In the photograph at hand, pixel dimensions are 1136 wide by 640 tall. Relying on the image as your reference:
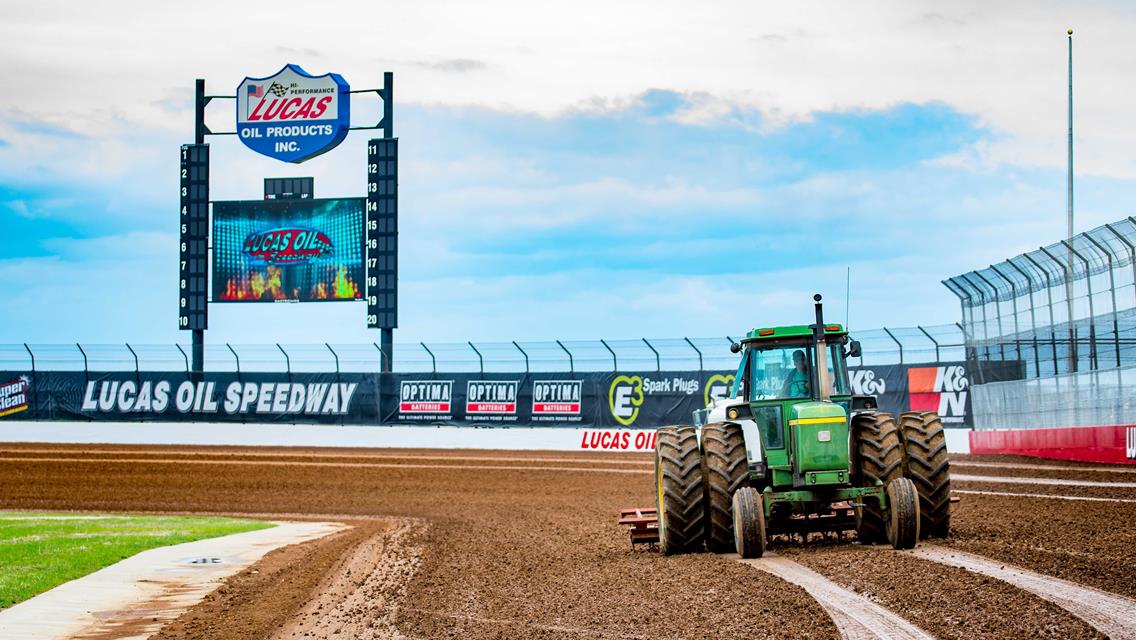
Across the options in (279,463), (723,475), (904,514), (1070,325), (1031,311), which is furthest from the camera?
(279,463)

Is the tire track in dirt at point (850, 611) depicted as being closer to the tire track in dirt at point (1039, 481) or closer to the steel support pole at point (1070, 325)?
the tire track in dirt at point (1039, 481)

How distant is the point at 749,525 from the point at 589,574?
60.4 inches

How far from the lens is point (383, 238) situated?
42.2 metres

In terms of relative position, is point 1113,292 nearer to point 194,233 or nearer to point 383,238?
point 383,238

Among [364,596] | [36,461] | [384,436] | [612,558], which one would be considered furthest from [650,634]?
[384,436]

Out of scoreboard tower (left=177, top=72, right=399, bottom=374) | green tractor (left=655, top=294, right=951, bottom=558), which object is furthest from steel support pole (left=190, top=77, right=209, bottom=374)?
green tractor (left=655, top=294, right=951, bottom=558)

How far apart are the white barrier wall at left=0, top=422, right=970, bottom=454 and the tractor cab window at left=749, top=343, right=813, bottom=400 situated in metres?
24.4

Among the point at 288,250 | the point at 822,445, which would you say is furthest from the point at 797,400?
the point at 288,250

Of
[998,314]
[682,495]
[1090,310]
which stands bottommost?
[682,495]

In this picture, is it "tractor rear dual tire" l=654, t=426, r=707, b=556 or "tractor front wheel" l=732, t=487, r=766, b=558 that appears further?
"tractor rear dual tire" l=654, t=426, r=707, b=556

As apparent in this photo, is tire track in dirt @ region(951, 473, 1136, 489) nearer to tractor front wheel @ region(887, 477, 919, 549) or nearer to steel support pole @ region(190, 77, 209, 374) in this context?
tractor front wheel @ region(887, 477, 919, 549)

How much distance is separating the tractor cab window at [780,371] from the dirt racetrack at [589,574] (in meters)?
1.55

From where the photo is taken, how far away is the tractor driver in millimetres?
12875

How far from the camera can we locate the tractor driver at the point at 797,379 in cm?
1288
